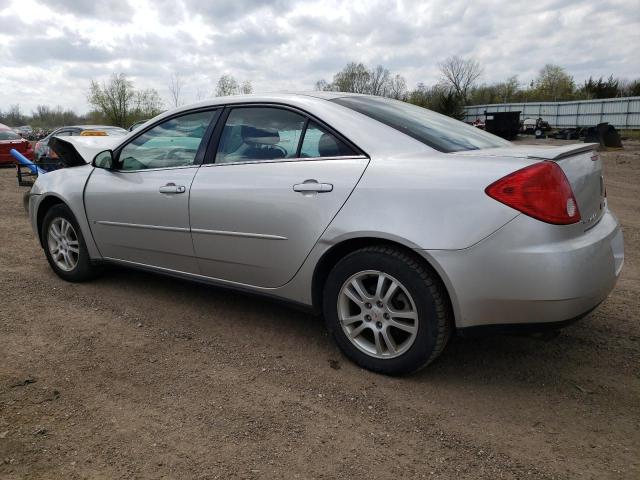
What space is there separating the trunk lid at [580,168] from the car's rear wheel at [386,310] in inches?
28.1

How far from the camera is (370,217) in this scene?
8.55 feet

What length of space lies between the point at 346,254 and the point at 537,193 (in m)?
1.04

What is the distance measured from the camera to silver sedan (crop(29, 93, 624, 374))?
231 centimetres

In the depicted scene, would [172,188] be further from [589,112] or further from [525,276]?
[589,112]

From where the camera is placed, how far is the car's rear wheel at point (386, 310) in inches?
99.1

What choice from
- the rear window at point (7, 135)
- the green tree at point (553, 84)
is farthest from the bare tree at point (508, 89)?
the rear window at point (7, 135)

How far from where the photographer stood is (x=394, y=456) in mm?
2150

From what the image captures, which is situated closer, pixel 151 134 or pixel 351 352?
pixel 351 352

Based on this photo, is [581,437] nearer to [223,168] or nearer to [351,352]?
[351,352]

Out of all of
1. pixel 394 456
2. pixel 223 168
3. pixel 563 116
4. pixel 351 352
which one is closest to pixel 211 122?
pixel 223 168

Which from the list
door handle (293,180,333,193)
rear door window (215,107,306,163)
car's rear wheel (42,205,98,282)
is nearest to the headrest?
rear door window (215,107,306,163)

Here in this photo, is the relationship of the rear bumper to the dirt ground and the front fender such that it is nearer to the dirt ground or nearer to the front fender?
the dirt ground

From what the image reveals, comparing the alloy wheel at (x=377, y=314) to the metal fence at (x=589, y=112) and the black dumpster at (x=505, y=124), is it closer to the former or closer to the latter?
the black dumpster at (x=505, y=124)

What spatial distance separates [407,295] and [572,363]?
1.17 meters
